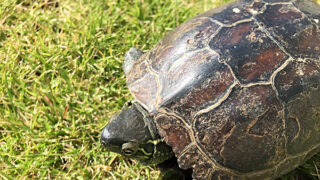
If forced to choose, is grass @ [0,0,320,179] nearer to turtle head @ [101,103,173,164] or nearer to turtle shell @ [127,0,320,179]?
turtle head @ [101,103,173,164]

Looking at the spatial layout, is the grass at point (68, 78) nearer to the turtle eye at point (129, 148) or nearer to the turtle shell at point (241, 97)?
the turtle eye at point (129, 148)

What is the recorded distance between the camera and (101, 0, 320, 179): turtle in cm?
254

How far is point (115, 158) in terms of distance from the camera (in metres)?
3.37

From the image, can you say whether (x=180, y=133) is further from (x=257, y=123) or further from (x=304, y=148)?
(x=304, y=148)

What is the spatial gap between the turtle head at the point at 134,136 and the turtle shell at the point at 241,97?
6.3 inches

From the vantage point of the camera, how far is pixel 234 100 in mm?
2520

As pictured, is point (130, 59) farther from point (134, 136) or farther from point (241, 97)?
point (241, 97)

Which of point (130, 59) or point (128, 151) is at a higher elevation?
point (130, 59)

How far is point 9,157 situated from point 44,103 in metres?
0.67

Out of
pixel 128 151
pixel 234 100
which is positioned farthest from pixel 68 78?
pixel 234 100

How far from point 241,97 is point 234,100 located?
0.19 feet

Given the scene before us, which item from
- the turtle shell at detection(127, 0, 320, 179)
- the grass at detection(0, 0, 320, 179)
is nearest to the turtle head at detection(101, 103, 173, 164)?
the turtle shell at detection(127, 0, 320, 179)

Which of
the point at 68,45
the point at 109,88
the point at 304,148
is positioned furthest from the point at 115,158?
the point at 304,148

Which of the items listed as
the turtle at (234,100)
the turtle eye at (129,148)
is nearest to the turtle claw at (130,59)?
the turtle at (234,100)
